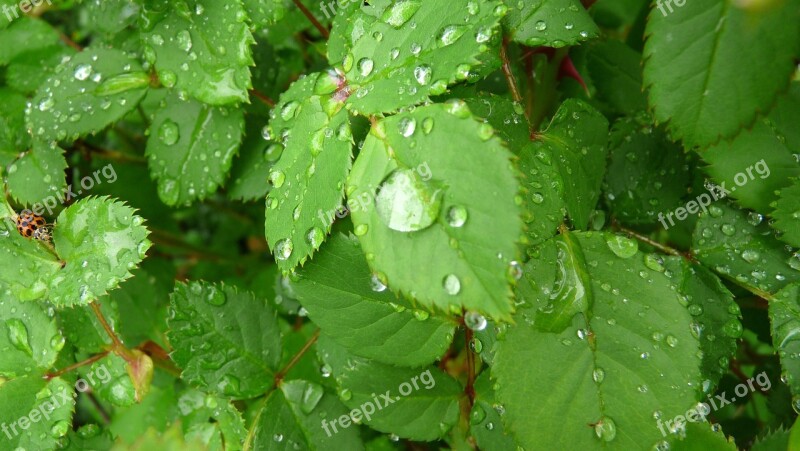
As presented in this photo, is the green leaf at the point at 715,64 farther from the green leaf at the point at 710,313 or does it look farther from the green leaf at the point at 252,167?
the green leaf at the point at 252,167

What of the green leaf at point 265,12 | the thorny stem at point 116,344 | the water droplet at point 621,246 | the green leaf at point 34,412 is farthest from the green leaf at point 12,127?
the water droplet at point 621,246

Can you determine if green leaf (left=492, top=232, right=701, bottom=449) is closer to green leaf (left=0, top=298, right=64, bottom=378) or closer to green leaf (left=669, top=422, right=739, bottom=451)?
green leaf (left=669, top=422, right=739, bottom=451)

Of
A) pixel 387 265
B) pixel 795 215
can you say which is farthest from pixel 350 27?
pixel 795 215

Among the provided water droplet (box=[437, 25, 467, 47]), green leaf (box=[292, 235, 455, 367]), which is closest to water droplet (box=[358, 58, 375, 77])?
water droplet (box=[437, 25, 467, 47])

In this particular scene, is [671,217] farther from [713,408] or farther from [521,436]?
[521,436]

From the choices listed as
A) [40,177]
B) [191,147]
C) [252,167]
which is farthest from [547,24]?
[40,177]
